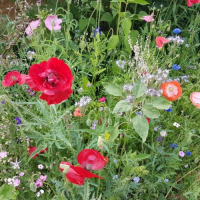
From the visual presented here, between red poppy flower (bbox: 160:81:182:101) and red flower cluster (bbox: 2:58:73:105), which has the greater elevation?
red flower cluster (bbox: 2:58:73:105)

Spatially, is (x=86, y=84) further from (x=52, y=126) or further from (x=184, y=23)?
(x=184, y=23)

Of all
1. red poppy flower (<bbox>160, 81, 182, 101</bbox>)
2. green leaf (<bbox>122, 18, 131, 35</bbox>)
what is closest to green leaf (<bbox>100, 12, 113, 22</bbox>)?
green leaf (<bbox>122, 18, 131, 35</bbox>)

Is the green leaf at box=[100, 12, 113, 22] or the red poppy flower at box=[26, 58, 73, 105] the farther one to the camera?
the green leaf at box=[100, 12, 113, 22]

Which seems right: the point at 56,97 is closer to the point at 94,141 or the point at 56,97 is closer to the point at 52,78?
the point at 52,78

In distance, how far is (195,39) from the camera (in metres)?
2.46

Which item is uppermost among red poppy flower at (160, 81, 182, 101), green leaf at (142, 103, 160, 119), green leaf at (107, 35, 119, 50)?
green leaf at (142, 103, 160, 119)

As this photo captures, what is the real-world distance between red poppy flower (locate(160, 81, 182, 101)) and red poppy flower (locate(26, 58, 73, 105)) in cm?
56

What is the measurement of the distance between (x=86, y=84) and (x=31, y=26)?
485mm

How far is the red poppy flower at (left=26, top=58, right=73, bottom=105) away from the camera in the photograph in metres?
0.96

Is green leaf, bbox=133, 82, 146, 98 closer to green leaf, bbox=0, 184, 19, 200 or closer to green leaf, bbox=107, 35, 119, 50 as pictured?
green leaf, bbox=0, 184, 19, 200

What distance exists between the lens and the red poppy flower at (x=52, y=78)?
0.96m

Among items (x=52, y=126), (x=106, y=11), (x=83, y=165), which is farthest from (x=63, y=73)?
(x=106, y=11)

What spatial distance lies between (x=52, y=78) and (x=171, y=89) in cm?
66

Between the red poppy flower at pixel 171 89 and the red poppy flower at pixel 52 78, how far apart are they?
0.56 m
